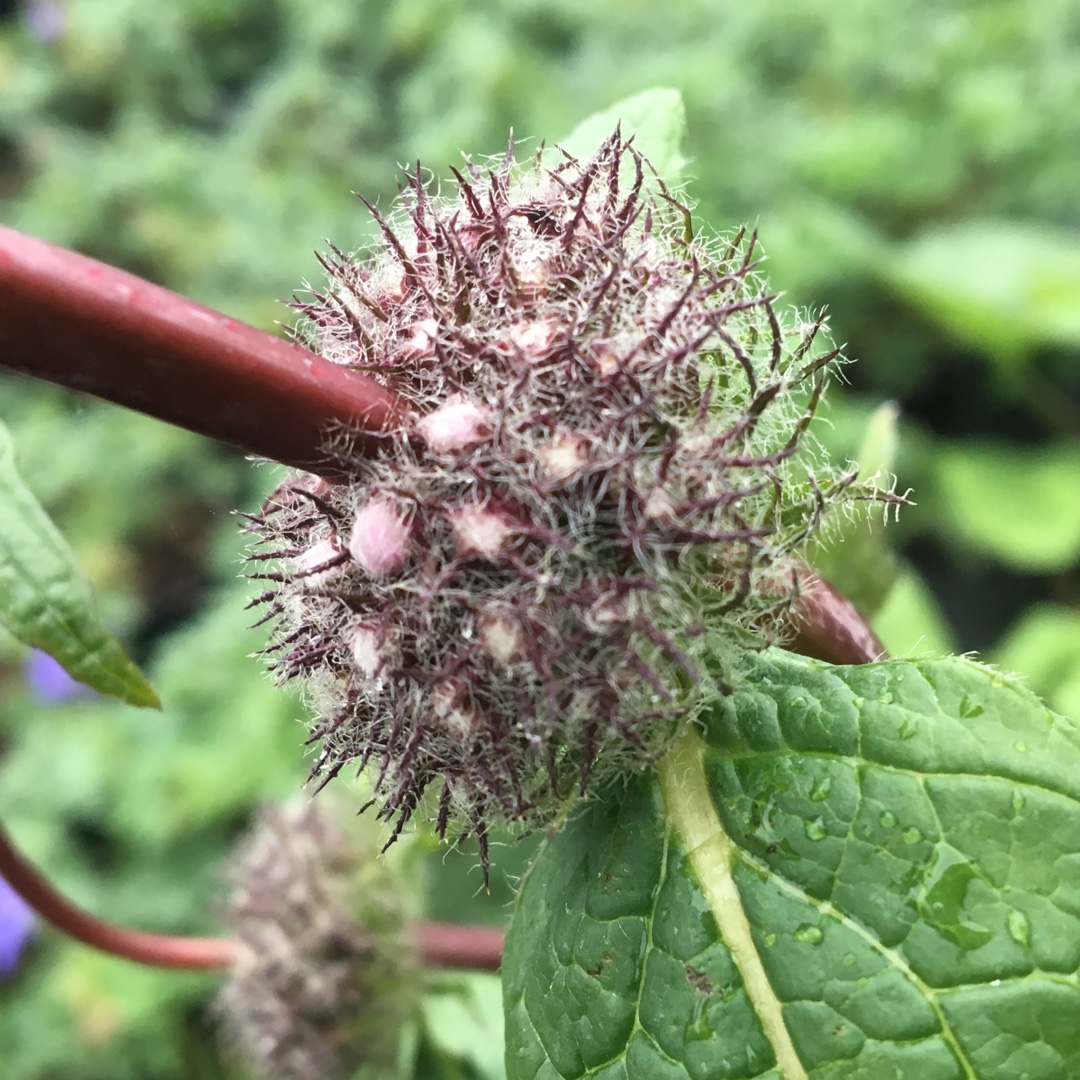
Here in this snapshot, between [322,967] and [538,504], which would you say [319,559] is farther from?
[322,967]

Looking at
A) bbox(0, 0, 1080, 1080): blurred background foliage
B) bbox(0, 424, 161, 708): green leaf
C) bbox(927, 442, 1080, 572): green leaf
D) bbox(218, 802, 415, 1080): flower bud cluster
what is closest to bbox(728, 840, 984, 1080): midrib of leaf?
bbox(0, 424, 161, 708): green leaf

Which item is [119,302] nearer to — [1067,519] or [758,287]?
[758,287]

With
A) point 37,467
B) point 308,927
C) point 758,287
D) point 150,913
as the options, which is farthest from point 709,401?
point 37,467

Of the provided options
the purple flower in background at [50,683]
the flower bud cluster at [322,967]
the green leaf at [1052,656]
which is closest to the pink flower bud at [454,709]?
the flower bud cluster at [322,967]

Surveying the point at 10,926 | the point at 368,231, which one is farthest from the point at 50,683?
the point at 368,231

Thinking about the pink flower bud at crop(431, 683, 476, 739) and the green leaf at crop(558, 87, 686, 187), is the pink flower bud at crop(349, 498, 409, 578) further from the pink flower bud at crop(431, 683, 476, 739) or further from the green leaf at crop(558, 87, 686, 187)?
the green leaf at crop(558, 87, 686, 187)
